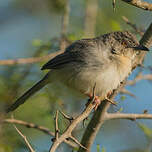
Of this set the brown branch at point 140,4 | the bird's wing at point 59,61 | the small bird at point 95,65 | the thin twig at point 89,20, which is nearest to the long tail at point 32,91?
the small bird at point 95,65

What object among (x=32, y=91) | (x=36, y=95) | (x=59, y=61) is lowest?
(x=36, y=95)

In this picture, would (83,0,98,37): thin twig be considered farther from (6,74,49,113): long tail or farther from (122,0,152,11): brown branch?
(122,0,152,11): brown branch

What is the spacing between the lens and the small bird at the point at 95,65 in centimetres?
521

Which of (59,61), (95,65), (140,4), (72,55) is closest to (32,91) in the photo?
(59,61)

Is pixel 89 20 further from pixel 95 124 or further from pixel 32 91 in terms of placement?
pixel 95 124

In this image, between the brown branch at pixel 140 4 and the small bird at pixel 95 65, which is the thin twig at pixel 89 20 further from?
the brown branch at pixel 140 4

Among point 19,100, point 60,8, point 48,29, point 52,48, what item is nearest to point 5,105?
point 19,100

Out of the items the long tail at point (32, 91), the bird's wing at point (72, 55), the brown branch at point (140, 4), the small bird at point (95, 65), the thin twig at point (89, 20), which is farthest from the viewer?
the thin twig at point (89, 20)

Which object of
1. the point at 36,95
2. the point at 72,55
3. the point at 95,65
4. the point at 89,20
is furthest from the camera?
the point at 89,20

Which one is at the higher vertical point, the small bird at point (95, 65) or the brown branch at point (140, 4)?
the brown branch at point (140, 4)

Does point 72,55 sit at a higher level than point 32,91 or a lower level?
higher

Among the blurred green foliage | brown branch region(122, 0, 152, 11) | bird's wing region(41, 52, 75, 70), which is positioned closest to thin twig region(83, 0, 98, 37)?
the blurred green foliage

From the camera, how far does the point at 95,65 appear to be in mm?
5258

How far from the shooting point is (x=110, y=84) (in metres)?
5.18
